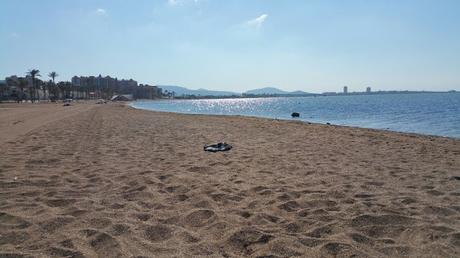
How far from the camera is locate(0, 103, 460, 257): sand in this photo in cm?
395

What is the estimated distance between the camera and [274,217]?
4848 millimetres

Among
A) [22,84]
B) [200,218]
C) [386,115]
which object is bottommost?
[386,115]

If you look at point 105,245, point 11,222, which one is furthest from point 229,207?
point 11,222

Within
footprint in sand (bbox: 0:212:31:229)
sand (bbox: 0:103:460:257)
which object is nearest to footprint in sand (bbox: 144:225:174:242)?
sand (bbox: 0:103:460:257)

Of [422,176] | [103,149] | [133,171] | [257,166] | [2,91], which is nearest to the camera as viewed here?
[422,176]

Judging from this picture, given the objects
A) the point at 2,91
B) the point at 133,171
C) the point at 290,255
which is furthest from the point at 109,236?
the point at 2,91

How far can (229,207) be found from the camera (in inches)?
209

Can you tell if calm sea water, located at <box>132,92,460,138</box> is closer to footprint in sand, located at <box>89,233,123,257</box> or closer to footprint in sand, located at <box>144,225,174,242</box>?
footprint in sand, located at <box>144,225,174,242</box>

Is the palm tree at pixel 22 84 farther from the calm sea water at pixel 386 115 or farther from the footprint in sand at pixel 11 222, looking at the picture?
the footprint in sand at pixel 11 222

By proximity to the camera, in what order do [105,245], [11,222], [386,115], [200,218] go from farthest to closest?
1. [386,115]
2. [200,218]
3. [11,222]
4. [105,245]

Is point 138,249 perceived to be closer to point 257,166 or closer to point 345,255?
point 345,255

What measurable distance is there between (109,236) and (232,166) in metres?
4.58

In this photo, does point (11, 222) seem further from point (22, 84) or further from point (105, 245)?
point (22, 84)

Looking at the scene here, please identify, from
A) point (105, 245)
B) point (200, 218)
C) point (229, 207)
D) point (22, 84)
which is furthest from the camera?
point (22, 84)
